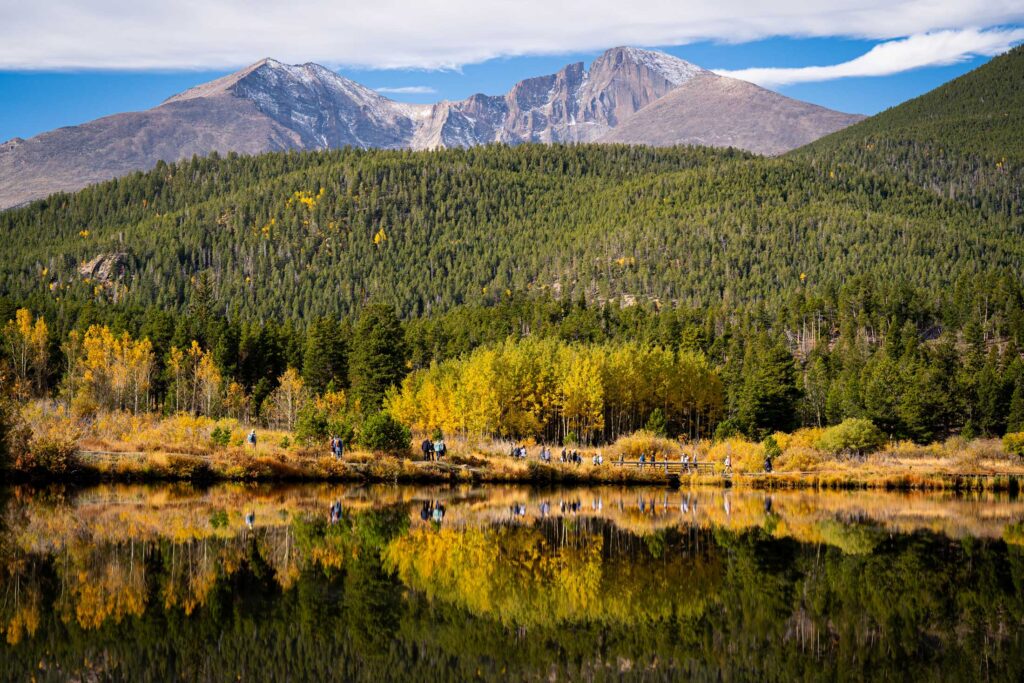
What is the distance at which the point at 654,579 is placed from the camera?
27.9 metres

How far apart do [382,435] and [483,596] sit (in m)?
37.4

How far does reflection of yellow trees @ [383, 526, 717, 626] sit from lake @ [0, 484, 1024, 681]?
9 cm

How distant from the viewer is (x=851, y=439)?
82500 mm

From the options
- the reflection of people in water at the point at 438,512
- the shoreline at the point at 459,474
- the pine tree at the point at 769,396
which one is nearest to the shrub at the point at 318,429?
the shoreline at the point at 459,474

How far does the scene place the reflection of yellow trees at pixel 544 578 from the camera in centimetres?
2444

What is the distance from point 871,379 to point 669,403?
831 inches

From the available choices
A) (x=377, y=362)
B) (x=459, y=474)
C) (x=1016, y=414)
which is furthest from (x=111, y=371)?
(x=1016, y=414)

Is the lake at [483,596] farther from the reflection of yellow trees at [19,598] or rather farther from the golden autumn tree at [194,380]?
the golden autumn tree at [194,380]

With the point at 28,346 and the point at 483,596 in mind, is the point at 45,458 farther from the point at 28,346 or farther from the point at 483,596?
the point at 28,346

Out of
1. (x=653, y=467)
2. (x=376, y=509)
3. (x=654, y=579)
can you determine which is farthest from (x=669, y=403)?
(x=654, y=579)

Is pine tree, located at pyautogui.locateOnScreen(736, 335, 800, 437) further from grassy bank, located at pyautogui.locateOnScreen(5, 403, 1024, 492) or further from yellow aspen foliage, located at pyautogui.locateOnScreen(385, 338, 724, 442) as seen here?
grassy bank, located at pyautogui.locateOnScreen(5, 403, 1024, 492)

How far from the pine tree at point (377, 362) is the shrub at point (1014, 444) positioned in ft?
197

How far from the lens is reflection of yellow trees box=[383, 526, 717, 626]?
24438 millimetres

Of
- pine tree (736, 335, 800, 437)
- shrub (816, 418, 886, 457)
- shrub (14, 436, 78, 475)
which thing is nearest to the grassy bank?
shrub (14, 436, 78, 475)
